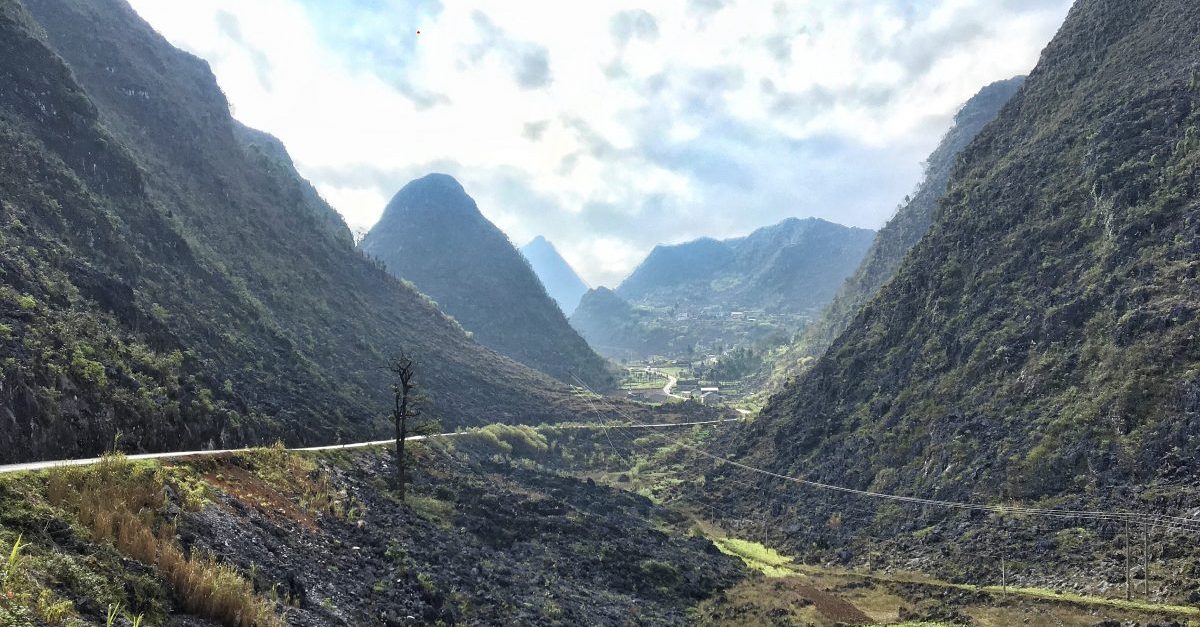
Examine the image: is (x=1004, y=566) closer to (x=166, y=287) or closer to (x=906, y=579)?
(x=906, y=579)

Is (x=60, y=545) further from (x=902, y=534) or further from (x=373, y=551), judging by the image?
(x=902, y=534)

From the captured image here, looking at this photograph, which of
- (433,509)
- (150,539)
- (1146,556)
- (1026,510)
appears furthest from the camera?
(433,509)

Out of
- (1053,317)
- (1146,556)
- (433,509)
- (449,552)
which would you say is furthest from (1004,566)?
(433,509)

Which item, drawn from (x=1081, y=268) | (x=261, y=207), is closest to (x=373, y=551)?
(x=1081, y=268)

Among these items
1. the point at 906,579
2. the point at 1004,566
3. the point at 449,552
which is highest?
the point at 449,552

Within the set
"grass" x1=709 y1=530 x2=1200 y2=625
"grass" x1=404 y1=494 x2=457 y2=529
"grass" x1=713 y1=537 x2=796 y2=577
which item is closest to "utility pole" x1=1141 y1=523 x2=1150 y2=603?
"grass" x1=709 y1=530 x2=1200 y2=625

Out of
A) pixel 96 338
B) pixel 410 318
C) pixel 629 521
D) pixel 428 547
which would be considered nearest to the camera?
pixel 428 547

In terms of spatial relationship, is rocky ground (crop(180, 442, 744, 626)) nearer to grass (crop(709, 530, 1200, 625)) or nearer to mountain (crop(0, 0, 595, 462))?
grass (crop(709, 530, 1200, 625))
